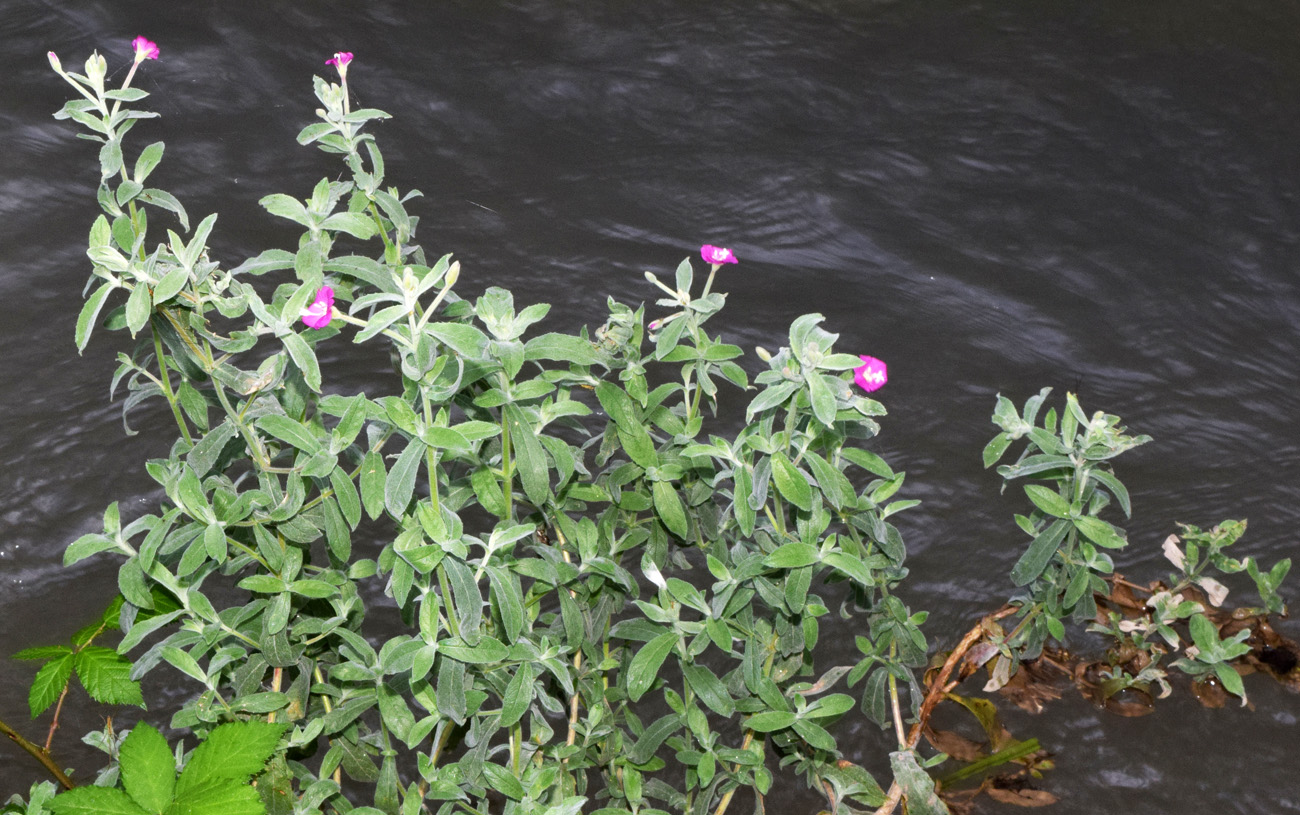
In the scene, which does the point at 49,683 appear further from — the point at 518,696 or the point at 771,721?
the point at 771,721

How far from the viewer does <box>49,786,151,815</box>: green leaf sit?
126cm

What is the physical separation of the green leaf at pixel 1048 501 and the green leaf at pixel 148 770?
3.66ft

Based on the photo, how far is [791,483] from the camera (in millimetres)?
1246

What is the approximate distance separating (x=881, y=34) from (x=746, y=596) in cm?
314

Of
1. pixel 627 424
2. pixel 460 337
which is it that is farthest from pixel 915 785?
pixel 460 337

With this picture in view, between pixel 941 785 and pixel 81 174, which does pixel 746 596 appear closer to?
pixel 941 785

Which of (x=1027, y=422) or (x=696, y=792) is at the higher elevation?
(x=1027, y=422)

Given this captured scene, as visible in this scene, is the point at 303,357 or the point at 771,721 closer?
the point at 303,357

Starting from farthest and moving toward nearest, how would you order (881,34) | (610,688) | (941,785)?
(881,34)
(941,785)
(610,688)

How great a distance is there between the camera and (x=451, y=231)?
2.99 meters

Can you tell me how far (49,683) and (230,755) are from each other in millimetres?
400

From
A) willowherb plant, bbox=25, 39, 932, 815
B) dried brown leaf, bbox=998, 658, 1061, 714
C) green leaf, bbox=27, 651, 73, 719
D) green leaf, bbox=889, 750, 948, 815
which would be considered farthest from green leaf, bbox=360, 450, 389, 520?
dried brown leaf, bbox=998, 658, 1061, 714

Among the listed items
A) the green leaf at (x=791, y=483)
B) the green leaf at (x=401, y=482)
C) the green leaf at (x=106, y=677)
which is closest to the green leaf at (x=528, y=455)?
the green leaf at (x=401, y=482)

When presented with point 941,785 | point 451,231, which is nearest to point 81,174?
point 451,231
